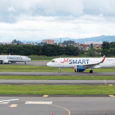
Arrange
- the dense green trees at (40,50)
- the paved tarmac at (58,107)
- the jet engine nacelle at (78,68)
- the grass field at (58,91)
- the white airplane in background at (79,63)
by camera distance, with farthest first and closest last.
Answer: the dense green trees at (40,50)
the white airplane in background at (79,63)
the jet engine nacelle at (78,68)
the grass field at (58,91)
the paved tarmac at (58,107)

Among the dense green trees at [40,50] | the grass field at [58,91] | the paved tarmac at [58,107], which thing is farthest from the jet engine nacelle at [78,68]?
the dense green trees at [40,50]

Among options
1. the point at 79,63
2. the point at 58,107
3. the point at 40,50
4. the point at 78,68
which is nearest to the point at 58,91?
the point at 58,107

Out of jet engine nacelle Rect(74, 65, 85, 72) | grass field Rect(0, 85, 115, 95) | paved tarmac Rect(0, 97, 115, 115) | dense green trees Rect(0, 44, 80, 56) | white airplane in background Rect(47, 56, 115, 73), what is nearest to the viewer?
paved tarmac Rect(0, 97, 115, 115)

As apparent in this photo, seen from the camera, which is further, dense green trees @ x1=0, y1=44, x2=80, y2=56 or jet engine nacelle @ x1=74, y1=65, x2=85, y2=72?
dense green trees @ x1=0, y1=44, x2=80, y2=56

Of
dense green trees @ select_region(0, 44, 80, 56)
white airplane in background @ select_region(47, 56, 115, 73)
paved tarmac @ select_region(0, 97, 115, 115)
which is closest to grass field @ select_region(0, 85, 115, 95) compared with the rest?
paved tarmac @ select_region(0, 97, 115, 115)

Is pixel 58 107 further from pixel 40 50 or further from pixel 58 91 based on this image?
pixel 40 50

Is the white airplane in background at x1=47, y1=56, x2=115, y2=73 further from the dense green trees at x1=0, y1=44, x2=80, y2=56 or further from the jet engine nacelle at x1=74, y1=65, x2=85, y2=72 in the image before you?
the dense green trees at x1=0, y1=44, x2=80, y2=56

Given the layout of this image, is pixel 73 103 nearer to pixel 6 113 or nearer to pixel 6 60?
pixel 6 113

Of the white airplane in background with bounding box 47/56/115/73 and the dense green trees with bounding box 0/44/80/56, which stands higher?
the dense green trees with bounding box 0/44/80/56

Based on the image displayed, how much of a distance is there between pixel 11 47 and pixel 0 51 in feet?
20.4

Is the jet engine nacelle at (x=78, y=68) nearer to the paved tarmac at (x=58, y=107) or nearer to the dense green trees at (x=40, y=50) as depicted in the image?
the paved tarmac at (x=58, y=107)

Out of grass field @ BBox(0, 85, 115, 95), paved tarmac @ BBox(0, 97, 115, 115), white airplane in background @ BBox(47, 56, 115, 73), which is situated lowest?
grass field @ BBox(0, 85, 115, 95)

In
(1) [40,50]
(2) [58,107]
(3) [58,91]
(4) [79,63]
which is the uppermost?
(1) [40,50]

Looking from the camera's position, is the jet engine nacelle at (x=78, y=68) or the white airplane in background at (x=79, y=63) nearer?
the jet engine nacelle at (x=78, y=68)
